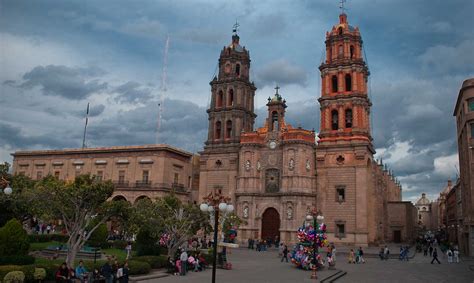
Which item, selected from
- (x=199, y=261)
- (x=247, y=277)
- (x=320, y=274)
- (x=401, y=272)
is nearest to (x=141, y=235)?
(x=199, y=261)

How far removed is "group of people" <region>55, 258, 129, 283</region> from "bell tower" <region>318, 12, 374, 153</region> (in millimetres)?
33070

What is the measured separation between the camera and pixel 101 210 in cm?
2148

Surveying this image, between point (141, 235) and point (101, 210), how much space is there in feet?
21.7

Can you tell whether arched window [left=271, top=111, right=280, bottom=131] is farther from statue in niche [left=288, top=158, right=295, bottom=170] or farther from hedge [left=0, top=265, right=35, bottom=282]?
hedge [left=0, top=265, right=35, bottom=282]

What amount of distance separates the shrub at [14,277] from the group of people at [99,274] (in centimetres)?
127

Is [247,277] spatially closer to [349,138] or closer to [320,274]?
[320,274]

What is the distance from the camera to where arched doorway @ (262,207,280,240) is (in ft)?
153

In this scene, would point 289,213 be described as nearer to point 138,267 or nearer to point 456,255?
point 456,255

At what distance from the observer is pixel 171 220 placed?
25344 millimetres

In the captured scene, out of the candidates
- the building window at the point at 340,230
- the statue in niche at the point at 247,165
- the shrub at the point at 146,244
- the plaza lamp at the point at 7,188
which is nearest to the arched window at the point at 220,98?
the statue in niche at the point at 247,165

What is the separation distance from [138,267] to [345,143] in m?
30.2

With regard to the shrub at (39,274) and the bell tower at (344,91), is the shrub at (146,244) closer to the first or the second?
the shrub at (39,274)

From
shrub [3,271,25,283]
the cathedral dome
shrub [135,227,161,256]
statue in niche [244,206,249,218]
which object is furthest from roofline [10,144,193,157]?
the cathedral dome

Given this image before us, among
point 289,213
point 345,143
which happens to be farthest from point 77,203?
point 345,143
